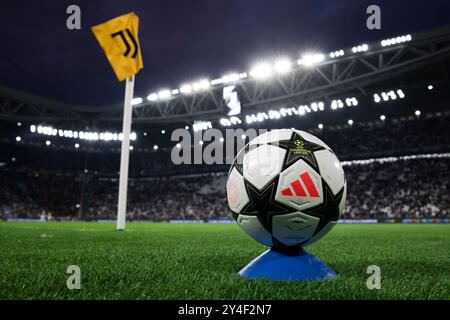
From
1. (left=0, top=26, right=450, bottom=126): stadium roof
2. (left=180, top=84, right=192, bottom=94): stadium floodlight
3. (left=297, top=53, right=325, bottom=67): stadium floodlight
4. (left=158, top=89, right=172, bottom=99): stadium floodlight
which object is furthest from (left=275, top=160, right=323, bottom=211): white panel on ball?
(left=158, top=89, right=172, bottom=99): stadium floodlight

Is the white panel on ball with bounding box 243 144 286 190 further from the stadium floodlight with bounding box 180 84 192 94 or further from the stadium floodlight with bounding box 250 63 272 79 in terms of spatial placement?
the stadium floodlight with bounding box 180 84 192 94

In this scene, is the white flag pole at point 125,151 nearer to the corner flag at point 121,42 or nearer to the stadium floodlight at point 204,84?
the corner flag at point 121,42

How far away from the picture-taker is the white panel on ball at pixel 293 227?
9.47ft

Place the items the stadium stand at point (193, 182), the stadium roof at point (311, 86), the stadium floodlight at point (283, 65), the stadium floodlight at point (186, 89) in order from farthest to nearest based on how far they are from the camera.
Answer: the stadium stand at point (193, 182) < the stadium floodlight at point (186, 89) < the stadium floodlight at point (283, 65) < the stadium roof at point (311, 86)

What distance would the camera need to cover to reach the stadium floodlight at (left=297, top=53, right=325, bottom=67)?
24.2 meters

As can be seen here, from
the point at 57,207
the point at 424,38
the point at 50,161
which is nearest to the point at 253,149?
the point at 424,38

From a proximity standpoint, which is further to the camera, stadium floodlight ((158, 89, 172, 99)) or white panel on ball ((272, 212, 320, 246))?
stadium floodlight ((158, 89, 172, 99))

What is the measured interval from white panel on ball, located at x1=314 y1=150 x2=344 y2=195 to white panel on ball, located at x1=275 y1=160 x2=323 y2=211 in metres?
0.11

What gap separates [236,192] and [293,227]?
526 millimetres

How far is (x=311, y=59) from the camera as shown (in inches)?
965

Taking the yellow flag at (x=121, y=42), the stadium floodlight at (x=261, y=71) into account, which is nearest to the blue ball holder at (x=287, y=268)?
the yellow flag at (x=121, y=42)

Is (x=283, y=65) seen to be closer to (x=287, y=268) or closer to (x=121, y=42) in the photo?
(x=121, y=42)

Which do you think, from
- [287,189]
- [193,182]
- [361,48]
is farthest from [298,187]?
[193,182]

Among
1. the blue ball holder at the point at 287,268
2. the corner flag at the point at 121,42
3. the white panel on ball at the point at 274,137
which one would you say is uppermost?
the corner flag at the point at 121,42
